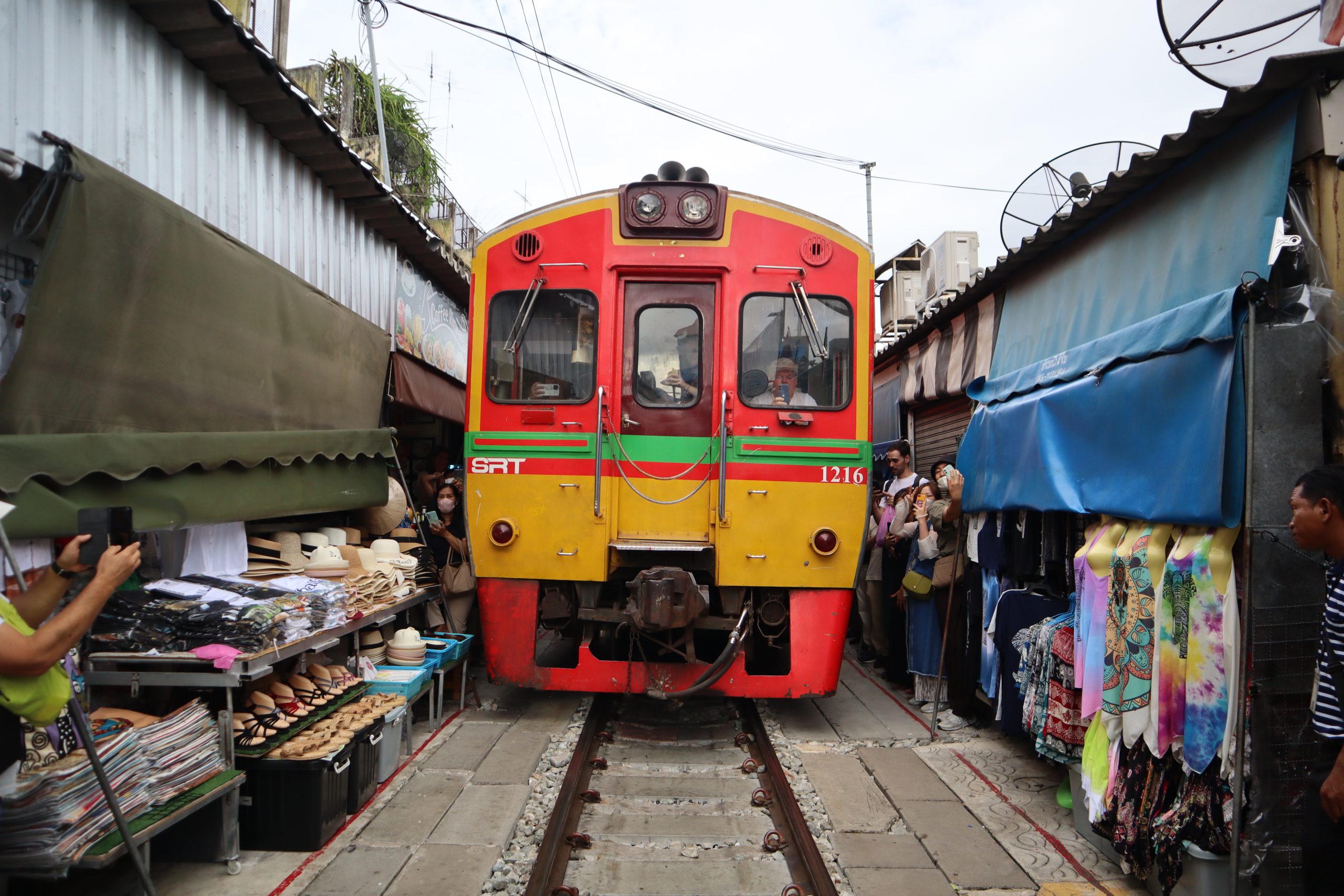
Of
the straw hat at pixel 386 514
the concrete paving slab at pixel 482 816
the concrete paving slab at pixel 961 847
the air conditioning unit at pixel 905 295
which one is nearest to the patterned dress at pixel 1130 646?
the concrete paving slab at pixel 961 847

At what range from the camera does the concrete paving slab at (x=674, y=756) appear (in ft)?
16.8

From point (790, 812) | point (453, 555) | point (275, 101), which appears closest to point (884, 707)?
point (790, 812)

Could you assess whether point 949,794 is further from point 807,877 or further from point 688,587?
point 688,587

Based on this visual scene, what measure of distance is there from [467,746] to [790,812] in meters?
2.24

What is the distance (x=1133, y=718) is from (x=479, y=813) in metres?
3.16

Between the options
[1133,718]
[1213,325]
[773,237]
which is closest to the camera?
[1213,325]

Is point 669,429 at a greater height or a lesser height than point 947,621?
greater

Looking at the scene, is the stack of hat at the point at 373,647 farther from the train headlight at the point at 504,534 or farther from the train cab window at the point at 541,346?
the train cab window at the point at 541,346

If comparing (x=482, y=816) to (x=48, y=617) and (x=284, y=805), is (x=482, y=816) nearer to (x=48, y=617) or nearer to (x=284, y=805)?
(x=284, y=805)

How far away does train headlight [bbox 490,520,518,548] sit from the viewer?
5.30 meters

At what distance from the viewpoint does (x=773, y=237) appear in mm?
5516

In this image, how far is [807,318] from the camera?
5.43m

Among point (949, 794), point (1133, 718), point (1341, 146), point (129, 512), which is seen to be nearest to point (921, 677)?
point (949, 794)

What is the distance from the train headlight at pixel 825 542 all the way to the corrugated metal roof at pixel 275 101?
4.33m
